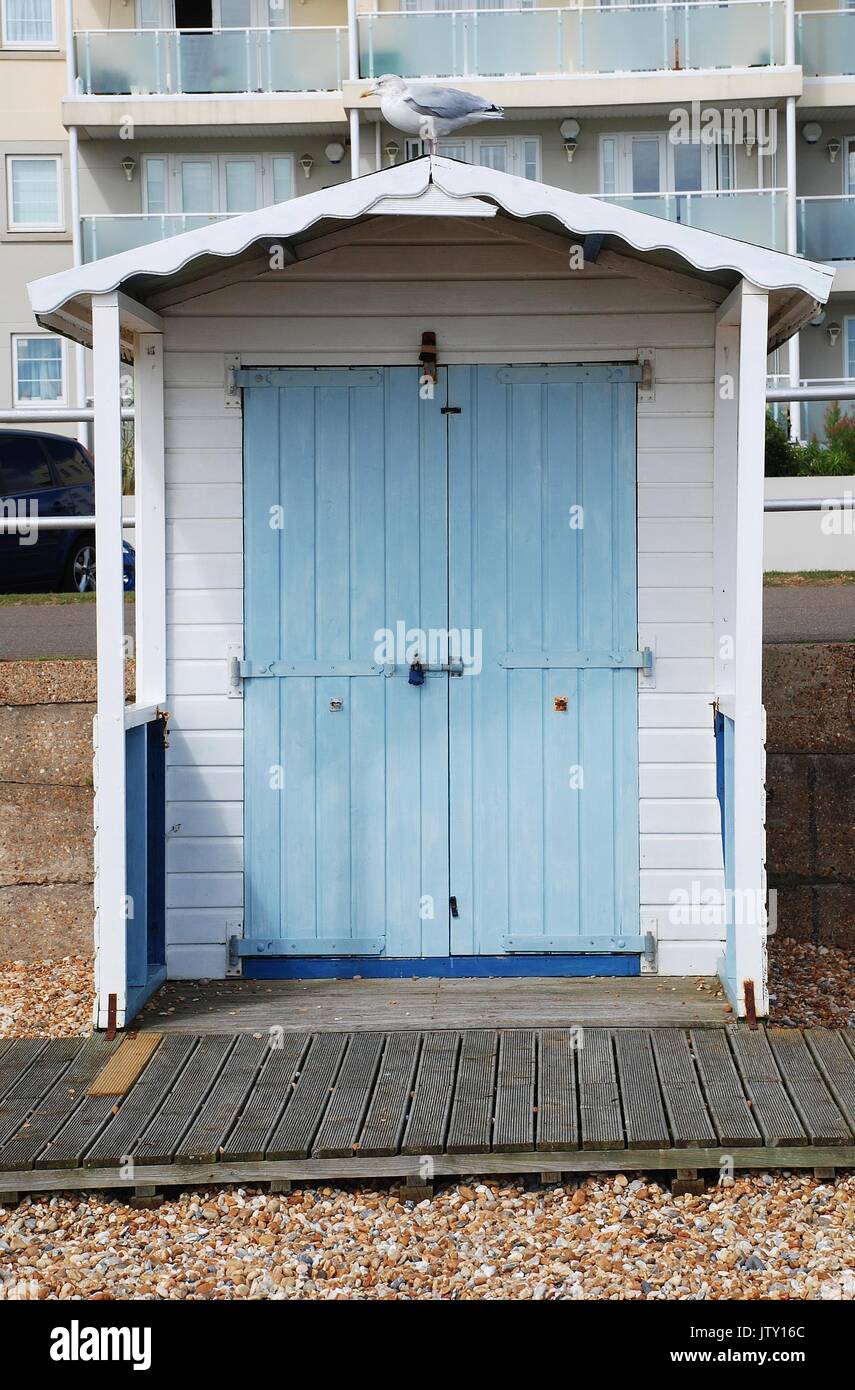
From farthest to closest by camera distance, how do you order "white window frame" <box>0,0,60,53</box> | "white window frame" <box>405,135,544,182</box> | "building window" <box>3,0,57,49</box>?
"building window" <box>3,0,57,49</box> < "white window frame" <box>0,0,60,53</box> < "white window frame" <box>405,135,544,182</box>

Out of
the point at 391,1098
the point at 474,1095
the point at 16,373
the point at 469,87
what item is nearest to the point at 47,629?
the point at 391,1098

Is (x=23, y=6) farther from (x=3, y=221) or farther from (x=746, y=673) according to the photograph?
(x=746, y=673)

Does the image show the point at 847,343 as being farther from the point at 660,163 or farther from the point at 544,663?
the point at 544,663

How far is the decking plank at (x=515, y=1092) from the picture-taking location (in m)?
4.32

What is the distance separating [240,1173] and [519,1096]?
88 cm

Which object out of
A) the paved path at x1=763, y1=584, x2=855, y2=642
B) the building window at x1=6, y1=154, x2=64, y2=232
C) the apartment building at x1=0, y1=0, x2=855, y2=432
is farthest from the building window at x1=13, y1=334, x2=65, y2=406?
the paved path at x1=763, y1=584, x2=855, y2=642

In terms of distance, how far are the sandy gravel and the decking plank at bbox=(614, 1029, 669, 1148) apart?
0.14 metres

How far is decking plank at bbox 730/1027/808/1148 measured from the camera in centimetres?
434

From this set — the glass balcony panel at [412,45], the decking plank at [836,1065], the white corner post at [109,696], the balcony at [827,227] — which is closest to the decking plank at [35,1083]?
the white corner post at [109,696]

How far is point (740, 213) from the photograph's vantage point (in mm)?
20109

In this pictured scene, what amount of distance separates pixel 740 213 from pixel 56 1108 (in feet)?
58.8

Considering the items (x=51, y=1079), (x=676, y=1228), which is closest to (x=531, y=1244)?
(x=676, y=1228)

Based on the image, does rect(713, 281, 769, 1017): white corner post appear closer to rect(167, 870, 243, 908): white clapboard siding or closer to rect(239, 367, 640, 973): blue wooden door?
rect(239, 367, 640, 973): blue wooden door

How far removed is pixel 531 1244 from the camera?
13.3 ft
